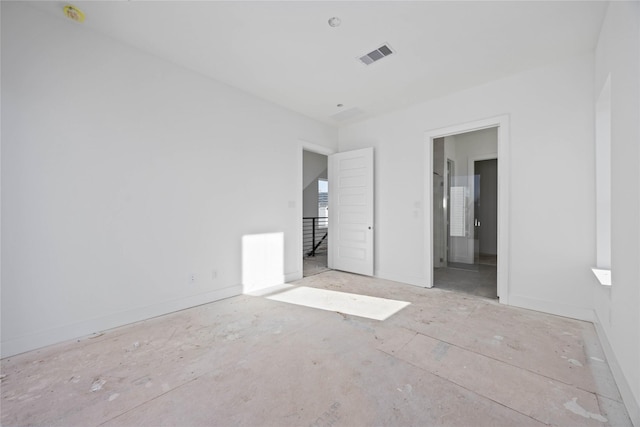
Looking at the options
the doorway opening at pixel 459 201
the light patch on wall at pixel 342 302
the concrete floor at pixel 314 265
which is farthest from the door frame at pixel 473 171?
the concrete floor at pixel 314 265

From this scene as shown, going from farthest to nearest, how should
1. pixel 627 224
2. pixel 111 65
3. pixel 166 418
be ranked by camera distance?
1. pixel 111 65
2. pixel 627 224
3. pixel 166 418

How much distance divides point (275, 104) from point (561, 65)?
345cm

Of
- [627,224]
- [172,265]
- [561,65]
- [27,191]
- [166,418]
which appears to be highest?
[561,65]

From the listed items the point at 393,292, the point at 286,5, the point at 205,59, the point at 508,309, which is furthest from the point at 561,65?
the point at 205,59

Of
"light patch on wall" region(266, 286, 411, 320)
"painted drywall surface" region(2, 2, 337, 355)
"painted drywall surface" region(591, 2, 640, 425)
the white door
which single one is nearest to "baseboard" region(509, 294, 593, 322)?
"painted drywall surface" region(591, 2, 640, 425)

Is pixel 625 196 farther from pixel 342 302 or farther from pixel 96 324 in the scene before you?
pixel 96 324

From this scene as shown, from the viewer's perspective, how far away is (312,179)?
7934mm

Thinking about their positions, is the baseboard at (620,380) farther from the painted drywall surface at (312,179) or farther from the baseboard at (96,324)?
the painted drywall surface at (312,179)

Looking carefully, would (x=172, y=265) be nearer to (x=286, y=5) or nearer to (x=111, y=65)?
(x=111, y=65)

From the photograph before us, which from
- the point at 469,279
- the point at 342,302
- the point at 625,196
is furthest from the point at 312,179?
the point at 625,196

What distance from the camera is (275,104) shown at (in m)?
→ 3.95

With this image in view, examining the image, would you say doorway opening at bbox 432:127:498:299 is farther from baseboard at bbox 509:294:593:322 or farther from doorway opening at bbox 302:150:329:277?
doorway opening at bbox 302:150:329:277

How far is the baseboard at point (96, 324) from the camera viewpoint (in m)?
2.04

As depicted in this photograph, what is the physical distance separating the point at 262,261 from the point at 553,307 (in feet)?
11.5
